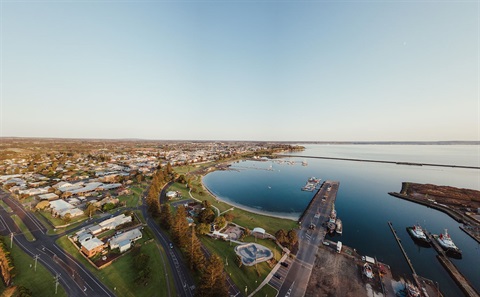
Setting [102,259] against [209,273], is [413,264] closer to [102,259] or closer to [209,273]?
[209,273]

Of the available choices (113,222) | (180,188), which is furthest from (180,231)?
(180,188)

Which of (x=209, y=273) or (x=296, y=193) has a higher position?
(x=209, y=273)

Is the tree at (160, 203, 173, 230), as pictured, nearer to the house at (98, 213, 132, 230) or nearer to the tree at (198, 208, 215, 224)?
the tree at (198, 208, 215, 224)

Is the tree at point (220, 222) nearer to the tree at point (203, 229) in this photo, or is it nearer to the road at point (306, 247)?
the tree at point (203, 229)

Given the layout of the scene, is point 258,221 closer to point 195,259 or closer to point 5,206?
point 195,259

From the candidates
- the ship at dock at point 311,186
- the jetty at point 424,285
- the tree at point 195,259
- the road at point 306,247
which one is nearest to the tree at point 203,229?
the tree at point 195,259

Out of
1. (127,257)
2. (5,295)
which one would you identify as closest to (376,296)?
(127,257)
